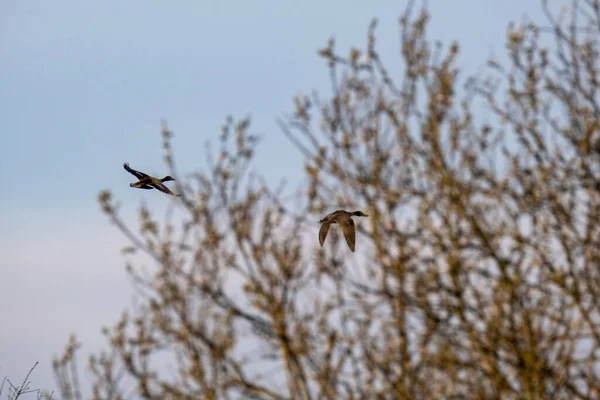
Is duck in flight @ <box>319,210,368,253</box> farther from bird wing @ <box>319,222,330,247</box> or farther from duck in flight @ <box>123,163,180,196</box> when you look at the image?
duck in flight @ <box>123,163,180,196</box>

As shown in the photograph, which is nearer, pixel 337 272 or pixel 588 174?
pixel 588 174

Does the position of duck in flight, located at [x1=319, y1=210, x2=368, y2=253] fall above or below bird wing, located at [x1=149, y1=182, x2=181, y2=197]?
below

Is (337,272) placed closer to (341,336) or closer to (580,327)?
(341,336)

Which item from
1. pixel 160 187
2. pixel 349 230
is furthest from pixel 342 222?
pixel 160 187

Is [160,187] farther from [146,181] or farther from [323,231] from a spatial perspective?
[323,231]

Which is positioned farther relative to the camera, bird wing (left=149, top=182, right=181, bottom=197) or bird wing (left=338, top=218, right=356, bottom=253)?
bird wing (left=338, top=218, right=356, bottom=253)

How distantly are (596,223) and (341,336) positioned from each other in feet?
7.74

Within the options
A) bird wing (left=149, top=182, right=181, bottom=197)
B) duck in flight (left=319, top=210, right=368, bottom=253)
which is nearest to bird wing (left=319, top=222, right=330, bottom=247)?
duck in flight (left=319, top=210, right=368, bottom=253)

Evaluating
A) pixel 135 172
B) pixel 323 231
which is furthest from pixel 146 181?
pixel 323 231

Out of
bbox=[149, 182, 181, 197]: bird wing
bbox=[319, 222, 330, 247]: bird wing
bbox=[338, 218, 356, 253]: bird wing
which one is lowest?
bbox=[319, 222, 330, 247]: bird wing

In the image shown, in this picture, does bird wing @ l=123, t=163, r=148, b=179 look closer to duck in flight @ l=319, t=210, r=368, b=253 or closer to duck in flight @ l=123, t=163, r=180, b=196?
duck in flight @ l=123, t=163, r=180, b=196

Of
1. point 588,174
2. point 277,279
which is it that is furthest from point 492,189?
point 277,279

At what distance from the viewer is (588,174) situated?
7191 millimetres

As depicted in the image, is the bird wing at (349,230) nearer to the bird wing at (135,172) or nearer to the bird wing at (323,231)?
the bird wing at (323,231)
